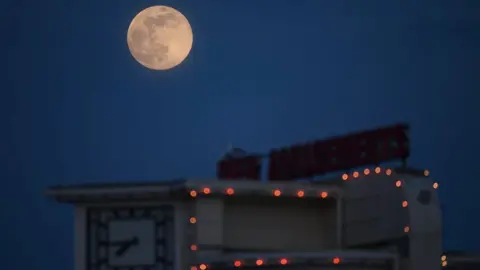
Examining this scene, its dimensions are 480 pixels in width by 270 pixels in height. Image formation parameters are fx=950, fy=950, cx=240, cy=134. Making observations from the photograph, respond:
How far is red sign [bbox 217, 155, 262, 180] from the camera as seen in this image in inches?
1612

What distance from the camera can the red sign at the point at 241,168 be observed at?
40.9 metres

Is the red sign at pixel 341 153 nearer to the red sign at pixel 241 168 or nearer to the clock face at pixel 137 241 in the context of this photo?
the red sign at pixel 241 168

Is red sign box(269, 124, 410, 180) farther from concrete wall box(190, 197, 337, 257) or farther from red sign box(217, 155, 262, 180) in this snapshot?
concrete wall box(190, 197, 337, 257)

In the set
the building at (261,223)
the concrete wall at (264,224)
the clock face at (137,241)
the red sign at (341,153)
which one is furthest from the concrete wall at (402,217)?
the clock face at (137,241)

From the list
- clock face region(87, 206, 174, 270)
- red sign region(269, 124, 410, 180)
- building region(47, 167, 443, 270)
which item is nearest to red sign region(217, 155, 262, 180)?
red sign region(269, 124, 410, 180)

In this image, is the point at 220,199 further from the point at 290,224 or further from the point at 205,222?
the point at 290,224

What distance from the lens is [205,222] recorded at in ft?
109

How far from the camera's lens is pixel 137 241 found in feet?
112

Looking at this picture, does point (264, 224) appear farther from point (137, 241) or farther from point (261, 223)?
point (137, 241)

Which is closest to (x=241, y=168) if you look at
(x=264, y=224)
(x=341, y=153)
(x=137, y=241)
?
(x=341, y=153)

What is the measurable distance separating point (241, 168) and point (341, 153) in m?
6.46

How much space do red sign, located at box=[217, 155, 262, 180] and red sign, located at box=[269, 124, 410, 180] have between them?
4.42 feet

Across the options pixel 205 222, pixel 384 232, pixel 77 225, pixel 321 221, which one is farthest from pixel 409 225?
pixel 77 225

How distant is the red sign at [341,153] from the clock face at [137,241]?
6480 mm
